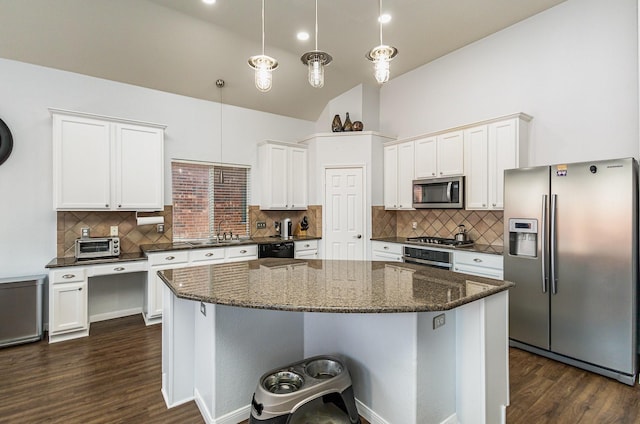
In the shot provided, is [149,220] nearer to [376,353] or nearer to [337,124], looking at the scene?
[337,124]

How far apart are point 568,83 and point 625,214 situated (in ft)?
5.44

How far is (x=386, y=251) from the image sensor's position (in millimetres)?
4684

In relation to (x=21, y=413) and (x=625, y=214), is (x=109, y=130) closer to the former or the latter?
(x=21, y=413)

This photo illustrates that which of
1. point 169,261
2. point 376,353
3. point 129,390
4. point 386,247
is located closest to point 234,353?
point 376,353

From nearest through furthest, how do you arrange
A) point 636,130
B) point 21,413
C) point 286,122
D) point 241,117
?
1. point 21,413
2. point 636,130
3. point 241,117
4. point 286,122

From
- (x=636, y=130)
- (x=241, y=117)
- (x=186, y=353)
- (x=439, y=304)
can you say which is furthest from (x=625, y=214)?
(x=241, y=117)

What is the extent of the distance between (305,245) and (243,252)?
101 centimetres

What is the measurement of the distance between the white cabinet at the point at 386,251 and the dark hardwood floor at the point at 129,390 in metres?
1.77

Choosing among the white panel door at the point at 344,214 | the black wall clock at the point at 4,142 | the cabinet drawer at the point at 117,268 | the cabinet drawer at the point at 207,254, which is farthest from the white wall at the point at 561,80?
the black wall clock at the point at 4,142

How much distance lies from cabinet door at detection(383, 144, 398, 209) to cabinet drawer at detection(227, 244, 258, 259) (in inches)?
85.6

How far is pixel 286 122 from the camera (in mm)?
5609

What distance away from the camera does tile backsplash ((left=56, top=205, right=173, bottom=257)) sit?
376 centimetres

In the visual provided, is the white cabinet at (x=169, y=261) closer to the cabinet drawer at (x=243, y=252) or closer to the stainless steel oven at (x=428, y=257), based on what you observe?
the cabinet drawer at (x=243, y=252)

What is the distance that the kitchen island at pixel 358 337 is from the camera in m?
1.71
